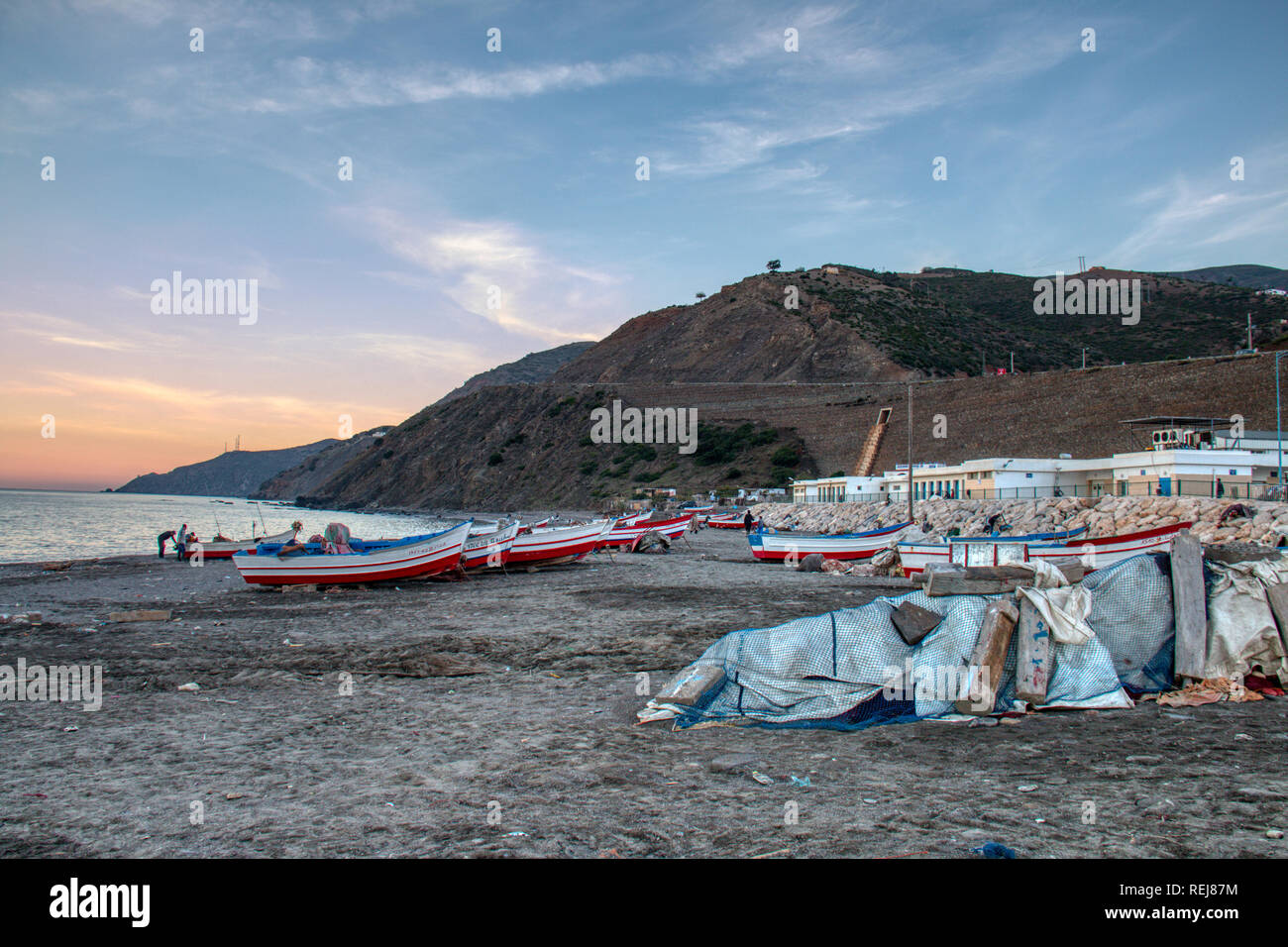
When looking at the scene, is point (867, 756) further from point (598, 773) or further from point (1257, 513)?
point (1257, 513)

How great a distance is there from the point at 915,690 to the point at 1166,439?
46.5 m

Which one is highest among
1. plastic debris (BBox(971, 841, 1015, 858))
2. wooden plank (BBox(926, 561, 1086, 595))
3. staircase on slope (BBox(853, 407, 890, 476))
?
staircase on slope (BBox(853, 407, 890, 476))

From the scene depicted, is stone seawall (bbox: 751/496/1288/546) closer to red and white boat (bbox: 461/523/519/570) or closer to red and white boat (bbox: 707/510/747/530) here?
red and white boat (bbox: 707/510/747/530)

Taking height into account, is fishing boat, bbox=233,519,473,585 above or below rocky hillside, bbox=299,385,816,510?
below

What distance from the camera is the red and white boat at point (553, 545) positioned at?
24422 mm

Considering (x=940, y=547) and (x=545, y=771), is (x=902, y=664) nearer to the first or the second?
(x=545, y=771)

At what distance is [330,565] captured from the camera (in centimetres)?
1877

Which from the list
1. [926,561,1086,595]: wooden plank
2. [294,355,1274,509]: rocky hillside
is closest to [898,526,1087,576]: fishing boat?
[926,561,1086,595]: wooden plank

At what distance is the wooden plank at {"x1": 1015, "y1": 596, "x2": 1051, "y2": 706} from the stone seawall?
58.7ft

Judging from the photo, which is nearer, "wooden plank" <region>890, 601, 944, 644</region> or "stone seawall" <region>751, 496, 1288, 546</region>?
"wooden plank" <region>890, 601, 944, 644</region>

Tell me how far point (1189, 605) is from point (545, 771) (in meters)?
6.06

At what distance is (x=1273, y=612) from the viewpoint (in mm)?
7355

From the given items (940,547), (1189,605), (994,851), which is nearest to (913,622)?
(1189,605)

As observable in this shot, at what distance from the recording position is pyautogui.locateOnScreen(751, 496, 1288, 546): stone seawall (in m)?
24.6
